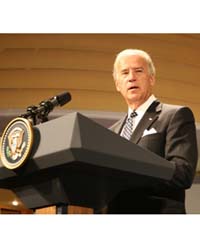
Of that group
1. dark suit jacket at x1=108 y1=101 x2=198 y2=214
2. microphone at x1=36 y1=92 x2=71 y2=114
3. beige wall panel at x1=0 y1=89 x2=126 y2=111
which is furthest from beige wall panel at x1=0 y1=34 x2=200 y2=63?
microphone at x1=36 y1=92 x2=71 y2=114

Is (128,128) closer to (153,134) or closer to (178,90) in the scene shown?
(153,134)

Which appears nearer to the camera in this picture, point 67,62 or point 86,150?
point 86,150

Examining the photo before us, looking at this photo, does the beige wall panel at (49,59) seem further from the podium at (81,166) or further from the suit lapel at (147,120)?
the podium at (81,166)

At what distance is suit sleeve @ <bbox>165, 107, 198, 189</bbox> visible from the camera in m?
1.05

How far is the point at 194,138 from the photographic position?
119 cm

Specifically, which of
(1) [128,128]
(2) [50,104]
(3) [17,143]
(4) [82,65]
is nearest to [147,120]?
(1) [128,128]

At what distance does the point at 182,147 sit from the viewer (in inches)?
44.6

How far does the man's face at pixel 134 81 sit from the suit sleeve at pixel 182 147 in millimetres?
110

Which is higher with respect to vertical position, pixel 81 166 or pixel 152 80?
pixel 152 80

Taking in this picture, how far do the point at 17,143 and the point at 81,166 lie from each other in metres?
0.18

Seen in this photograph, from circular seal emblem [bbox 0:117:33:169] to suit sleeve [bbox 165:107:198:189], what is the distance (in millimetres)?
314

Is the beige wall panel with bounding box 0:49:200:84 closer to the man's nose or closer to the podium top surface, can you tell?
the man's nose
